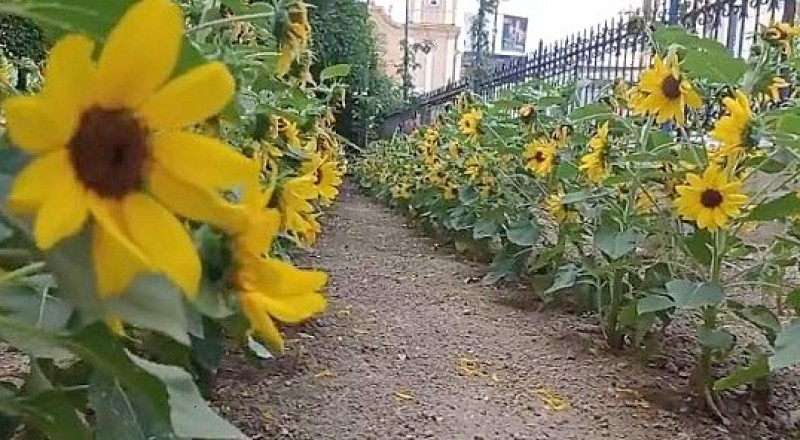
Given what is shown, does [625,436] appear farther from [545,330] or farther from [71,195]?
[71,195]

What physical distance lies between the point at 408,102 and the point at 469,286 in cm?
791

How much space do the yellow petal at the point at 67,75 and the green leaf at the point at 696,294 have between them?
1455mm

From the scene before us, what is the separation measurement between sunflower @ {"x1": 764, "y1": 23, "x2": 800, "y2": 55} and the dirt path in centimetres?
65

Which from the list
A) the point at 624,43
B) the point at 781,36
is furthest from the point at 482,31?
the point at 781,36

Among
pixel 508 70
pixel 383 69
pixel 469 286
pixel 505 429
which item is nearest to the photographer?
pixel 505 429

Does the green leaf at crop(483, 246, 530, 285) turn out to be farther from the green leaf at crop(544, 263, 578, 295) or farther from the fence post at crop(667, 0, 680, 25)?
the fence post at crop(667, 0, 680, 25)

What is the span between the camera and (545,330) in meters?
2.40

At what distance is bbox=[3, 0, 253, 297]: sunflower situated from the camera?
0.98 ft

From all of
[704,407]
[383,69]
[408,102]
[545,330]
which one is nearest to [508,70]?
[408,102]

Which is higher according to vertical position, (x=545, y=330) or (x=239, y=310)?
(x=239, y=310)

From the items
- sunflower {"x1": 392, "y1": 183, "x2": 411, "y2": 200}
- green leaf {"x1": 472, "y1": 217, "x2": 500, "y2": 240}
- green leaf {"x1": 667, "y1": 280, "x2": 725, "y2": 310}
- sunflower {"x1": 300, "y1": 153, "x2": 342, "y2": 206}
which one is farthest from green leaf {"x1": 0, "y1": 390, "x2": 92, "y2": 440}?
sunflower {"x1": 392, "y1": 183, "x2": 411, "y2": 200}

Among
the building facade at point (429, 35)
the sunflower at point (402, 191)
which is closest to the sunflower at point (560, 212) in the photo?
the sunflower at point (402, 191)

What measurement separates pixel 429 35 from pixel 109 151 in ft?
60.5

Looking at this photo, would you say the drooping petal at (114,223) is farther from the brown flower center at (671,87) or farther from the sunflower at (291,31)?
the brown flower center at (671,87)
